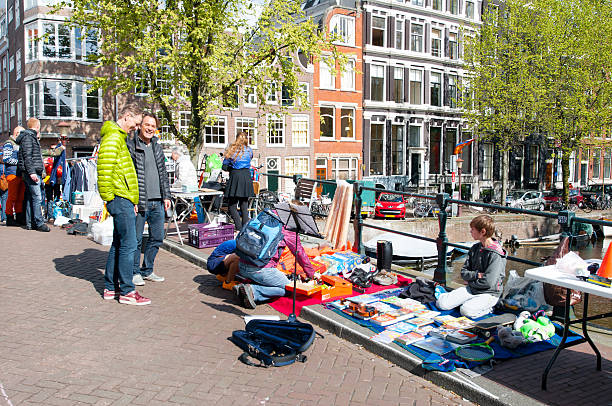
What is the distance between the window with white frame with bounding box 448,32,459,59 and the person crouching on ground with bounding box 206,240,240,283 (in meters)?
36.5

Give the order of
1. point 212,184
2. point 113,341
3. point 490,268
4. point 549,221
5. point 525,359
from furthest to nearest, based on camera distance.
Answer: point 549,221
point 212,184
point 490,268
point 113,341
point 525,359

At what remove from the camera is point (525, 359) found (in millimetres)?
4191

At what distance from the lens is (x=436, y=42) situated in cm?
3803

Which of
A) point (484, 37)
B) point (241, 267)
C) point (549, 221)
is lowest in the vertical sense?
point (549, 221)

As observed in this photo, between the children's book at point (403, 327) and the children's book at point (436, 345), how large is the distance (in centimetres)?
27

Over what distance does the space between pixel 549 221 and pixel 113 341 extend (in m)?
29.4

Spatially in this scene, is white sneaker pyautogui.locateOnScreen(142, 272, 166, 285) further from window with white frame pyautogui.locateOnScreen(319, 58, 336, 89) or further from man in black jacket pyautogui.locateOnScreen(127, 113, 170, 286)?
window with white frame pyautogui.locateOnScreen(319, 58, 336, 89)

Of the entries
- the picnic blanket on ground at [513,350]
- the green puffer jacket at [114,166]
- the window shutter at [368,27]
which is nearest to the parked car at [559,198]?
the window shutter at [368,27]

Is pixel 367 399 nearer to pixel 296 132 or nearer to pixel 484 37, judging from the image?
pixel 296 132

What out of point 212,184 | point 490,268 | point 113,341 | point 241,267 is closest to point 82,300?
point 113,341

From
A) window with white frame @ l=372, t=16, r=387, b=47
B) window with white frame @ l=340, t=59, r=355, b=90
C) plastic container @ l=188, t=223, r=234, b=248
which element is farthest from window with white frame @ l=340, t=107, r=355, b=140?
plastic container @ l=188, t=223, r=234, b=248

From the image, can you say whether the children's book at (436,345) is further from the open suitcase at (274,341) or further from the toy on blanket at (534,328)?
the open suitcase at (274,341)

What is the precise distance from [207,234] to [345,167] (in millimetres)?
26639

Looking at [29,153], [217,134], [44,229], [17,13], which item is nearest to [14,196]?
[44,229]
